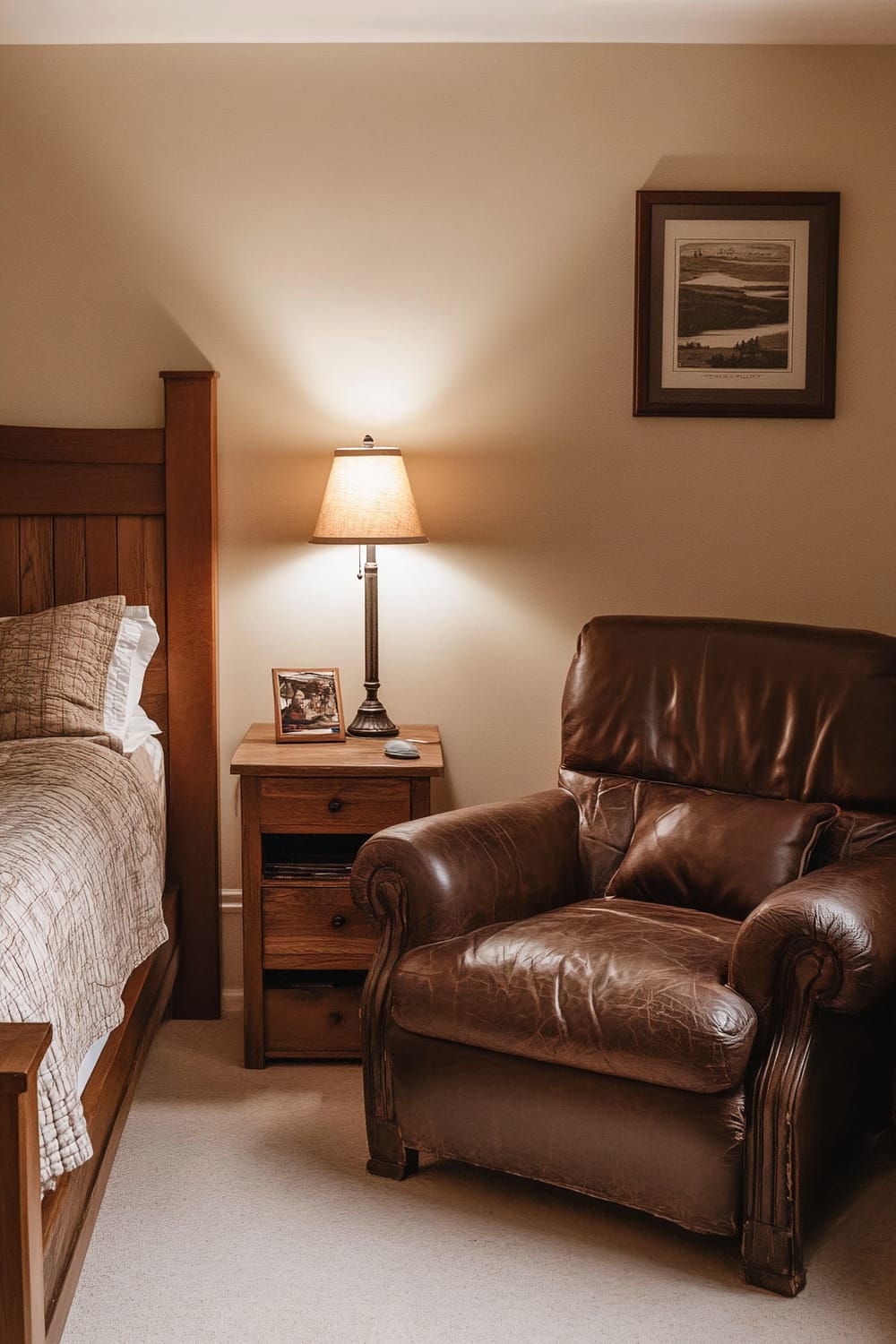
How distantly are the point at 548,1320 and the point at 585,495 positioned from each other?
6.33ft

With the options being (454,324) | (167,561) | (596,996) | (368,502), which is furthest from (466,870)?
(454,324)

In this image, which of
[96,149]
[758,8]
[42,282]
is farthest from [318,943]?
[758,8]

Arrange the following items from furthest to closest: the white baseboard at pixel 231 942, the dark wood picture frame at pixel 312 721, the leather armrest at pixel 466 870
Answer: the white baseboard at pixel 231 942
the dark wood picture frame at pixel 312 721
the leather armrest at pixel 466 870

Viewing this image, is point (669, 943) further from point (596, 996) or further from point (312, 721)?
point (312, 721)

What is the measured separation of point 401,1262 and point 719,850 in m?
0.96

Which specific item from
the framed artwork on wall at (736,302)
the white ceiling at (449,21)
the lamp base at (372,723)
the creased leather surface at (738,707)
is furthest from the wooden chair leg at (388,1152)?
the white ceiling at (449,21)

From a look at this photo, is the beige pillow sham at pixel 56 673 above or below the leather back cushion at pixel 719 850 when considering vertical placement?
above

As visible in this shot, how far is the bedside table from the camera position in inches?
109

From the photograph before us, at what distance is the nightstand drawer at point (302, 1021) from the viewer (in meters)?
2.81

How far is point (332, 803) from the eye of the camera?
277 centimetres

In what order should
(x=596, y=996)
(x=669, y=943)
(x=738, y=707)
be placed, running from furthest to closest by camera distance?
(x=738, y=707) → (x=669, y=943) → (x=596, y=996)

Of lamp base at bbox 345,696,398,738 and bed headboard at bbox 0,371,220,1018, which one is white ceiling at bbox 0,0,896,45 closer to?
bed headboard at bbox 0,371,220,1018

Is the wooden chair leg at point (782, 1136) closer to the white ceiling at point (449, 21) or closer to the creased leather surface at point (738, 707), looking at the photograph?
the creased leather surface at point (738, 707)

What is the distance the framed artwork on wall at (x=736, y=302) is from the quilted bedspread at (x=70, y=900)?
1.62 meters
